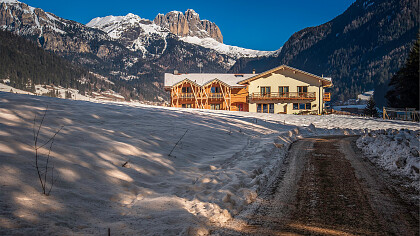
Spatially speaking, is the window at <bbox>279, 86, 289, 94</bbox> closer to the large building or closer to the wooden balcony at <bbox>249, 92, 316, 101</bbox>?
the large building

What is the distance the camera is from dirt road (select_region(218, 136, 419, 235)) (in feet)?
10.8

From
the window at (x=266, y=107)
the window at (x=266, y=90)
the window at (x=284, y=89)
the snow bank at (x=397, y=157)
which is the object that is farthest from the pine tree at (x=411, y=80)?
the snow bank at (x=397, y=157)

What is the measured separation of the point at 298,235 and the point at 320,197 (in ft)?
5.41

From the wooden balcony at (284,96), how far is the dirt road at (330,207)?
3814cm


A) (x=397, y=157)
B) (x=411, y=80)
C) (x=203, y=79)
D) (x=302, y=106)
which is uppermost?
(x=203, y=79)

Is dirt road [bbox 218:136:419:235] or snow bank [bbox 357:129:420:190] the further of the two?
snow bank [bbox 357:129:420:190]

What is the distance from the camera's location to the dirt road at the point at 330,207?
3.28 m

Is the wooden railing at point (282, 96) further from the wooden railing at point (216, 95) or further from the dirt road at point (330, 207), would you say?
the dirt road at point (330, 207)

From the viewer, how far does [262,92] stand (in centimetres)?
4444

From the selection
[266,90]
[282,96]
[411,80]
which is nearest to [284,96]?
[282,96]

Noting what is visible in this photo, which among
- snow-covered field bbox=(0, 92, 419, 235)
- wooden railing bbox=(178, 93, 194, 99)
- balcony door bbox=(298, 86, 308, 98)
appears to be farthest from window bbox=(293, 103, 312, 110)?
snow-covered field bbox=(0, 92, 419, 235)

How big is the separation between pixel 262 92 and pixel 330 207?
41511 millimetres

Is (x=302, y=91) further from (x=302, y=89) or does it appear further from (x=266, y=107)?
(x=266, y=107)

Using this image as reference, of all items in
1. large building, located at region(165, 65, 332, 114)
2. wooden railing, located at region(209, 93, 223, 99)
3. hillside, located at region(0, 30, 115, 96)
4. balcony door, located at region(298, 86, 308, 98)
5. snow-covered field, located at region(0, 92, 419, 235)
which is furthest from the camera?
hillside, located at region(0, 30, 115, 96)
